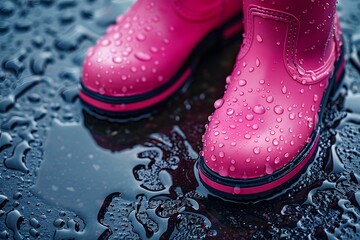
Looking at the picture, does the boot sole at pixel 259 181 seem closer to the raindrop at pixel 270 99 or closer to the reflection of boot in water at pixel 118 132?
the raindrop at pixel 270 99

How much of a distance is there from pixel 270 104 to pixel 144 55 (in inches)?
16.2

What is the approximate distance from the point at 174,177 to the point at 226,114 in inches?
9.0

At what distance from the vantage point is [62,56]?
73.4 inches

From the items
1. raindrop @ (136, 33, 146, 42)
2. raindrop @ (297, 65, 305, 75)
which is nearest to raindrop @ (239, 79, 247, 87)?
raindrop @ (297, 65, 305, 75)

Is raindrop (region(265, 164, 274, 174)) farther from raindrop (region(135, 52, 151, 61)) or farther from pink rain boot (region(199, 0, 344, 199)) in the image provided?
raindrop (region(135, 52, 151, 61))

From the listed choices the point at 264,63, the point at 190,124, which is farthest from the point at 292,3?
the point at 190,124

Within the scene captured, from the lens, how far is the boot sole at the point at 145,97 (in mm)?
1575

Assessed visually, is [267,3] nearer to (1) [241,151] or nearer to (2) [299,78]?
(2) [299,78]

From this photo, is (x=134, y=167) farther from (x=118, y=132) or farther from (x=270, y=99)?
(x=270, y=99)

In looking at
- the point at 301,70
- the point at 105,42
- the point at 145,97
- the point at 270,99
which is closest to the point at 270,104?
the point at 270,99

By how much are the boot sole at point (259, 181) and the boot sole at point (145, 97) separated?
0.30 metres

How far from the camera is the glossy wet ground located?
52.3 inches

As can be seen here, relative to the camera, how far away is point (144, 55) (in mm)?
1564

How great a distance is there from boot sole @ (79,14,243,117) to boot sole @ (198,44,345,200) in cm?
30
